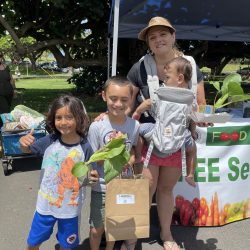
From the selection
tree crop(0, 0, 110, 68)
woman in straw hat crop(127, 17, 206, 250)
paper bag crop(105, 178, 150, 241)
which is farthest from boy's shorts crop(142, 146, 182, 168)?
tree crop(0, 0, 110, 68)

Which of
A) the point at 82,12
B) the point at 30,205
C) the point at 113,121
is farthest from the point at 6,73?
the point at 113,121

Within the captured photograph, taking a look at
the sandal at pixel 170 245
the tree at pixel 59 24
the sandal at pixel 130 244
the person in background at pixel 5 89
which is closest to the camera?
the sandal at pixel 130 244

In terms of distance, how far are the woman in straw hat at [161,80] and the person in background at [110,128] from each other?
290 millimetres

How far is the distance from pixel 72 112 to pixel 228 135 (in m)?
1.58

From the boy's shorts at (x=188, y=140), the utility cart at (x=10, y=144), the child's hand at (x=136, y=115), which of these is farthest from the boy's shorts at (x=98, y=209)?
the utility cart at (x=10, y=144)

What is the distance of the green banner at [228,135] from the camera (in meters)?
3.27

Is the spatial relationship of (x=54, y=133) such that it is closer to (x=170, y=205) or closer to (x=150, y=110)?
(x=150, y=110)

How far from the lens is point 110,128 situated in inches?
97.2

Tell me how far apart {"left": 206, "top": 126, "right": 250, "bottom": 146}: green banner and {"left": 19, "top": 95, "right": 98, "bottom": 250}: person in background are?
51.4 inches

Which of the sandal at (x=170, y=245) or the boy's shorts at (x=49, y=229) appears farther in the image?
the sandal at (x=170, y=245)

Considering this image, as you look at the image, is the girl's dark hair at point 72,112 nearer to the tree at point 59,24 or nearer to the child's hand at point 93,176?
the child's hand at point 93,176

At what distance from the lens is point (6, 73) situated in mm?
6508

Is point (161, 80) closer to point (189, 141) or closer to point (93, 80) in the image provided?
point (189, 141)

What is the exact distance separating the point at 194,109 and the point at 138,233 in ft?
3.10
